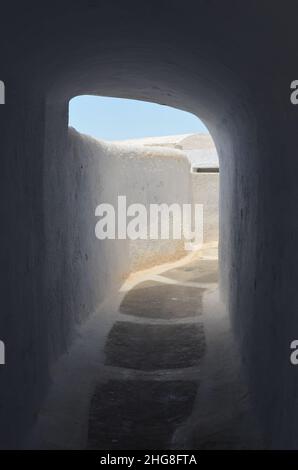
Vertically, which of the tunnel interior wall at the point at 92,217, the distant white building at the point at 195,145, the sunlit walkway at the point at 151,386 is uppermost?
the distant white building at the point at 195,145

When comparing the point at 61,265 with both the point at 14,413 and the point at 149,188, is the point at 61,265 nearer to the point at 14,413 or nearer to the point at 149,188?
the point at 14,413

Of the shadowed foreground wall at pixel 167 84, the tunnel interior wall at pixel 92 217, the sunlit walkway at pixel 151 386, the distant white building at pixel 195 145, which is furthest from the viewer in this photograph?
the distant white building at pixel 195 145

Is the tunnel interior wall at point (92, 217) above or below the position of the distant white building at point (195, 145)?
below

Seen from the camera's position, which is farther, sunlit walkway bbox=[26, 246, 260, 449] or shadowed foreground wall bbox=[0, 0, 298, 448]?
sunlit walkway bbox=[26, 246, 260, 449]

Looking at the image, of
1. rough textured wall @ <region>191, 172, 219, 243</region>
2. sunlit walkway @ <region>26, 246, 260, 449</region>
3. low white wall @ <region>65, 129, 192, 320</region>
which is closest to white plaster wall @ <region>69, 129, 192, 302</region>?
low white wall @ <region>65, 129, 192, 320</region>

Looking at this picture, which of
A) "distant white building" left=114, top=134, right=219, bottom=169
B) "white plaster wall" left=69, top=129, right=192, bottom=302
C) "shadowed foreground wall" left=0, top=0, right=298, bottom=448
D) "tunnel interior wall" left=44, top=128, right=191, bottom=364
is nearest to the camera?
"shadowed foreground wall" left=0, top=0, right=298, bottom=448

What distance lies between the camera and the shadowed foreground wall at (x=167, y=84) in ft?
10.1

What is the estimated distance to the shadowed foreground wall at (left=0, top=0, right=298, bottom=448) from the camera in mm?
3078

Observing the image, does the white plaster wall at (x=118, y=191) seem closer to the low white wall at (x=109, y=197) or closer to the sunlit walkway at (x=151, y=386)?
the low white wall at (x=109, y=197)

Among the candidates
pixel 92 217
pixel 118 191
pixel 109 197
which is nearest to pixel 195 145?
pixel 118 191

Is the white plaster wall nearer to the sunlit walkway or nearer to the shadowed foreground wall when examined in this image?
the sunlit walkway

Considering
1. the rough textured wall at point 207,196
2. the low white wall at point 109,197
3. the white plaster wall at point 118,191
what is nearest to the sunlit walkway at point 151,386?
the low white wall at point 109,197

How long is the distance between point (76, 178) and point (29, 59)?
12.2ft

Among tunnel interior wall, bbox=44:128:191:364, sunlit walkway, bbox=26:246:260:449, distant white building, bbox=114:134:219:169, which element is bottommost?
sunlit walkway, bbox=26:246:260:449
